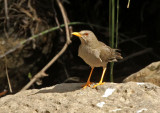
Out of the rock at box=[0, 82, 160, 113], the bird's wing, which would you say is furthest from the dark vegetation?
the rock at box=[0, 82, 160, 113]

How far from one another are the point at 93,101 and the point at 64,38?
371cm

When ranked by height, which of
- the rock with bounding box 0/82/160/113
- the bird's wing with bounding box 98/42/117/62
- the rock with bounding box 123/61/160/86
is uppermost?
the bird's wing with bounding box 98/42/117/62

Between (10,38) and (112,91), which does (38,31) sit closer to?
(10,38)

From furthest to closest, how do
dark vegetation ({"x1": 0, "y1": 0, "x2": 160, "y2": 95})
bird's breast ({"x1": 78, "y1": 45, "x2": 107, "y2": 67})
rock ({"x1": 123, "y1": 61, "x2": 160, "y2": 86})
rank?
dark vegetation ({"x1": 0, "y1": 0, "x2": 160, "y2": 95}) → rock ({"x1": 123, "y1": 61, "x2": 160, "y2": 86}) → bird's breast ({"x1": 78, "y1": 45, "x2": 107, "y2": 67})

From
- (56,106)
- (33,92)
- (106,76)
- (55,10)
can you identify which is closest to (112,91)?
(56,106)

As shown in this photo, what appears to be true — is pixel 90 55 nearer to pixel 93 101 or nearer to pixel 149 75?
pixel 93 101

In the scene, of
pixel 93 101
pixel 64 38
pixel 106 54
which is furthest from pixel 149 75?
pixel 64 38

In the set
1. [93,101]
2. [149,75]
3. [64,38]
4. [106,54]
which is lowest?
[149,75]

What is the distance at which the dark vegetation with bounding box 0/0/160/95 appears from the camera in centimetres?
698

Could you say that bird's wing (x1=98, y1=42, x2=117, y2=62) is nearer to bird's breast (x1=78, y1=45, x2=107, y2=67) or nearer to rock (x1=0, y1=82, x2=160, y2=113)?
bird's breast (x1=78, y1=45, x2=107, y2=67)

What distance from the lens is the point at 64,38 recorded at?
24.9 feet

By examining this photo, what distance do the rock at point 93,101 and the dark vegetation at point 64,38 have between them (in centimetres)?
240

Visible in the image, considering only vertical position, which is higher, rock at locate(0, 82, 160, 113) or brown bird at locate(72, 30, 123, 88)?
brown bird at locate(72, 30, 123, 88)

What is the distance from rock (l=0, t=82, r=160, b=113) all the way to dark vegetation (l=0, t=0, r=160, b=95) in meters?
2.40
